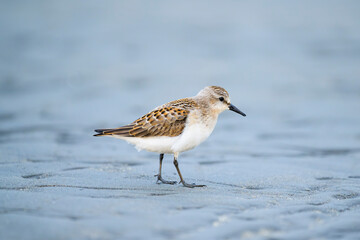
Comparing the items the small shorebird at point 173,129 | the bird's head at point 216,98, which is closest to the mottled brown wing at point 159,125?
the small shorebird at point 173,129

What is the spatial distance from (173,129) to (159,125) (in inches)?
8.0

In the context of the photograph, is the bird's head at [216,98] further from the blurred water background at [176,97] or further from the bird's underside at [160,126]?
the blurred water background at [176,97]

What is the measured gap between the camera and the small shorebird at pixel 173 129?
6641 millimetres

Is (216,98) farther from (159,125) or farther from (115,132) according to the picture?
(115,132)

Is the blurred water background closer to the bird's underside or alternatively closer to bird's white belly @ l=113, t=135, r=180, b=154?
bird's white belly @ l=113, t=135, r=180, b=154

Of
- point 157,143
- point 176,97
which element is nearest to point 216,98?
point 157,143

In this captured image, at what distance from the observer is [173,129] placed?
6648mm

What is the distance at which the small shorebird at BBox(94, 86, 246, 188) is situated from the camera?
6.64 m

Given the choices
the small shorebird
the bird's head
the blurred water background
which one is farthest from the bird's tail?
the bird's head

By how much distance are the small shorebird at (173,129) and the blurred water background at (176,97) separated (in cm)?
53

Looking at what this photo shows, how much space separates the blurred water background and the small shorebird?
0.53m

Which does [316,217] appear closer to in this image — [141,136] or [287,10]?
[141,136]

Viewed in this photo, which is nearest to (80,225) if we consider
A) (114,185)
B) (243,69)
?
(114,185)

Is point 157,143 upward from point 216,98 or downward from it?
downward
